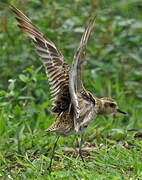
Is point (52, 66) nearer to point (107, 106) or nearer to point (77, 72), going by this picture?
point (77, 72)

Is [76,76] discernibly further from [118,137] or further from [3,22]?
[3,22]

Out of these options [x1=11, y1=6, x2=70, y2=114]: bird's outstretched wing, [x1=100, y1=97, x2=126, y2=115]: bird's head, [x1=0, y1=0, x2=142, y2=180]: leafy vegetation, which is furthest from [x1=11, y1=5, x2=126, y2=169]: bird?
[x1=100, y1=97, x2=126, y2=115]: bird's head

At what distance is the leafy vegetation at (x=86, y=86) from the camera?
532cm

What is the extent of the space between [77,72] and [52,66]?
35.3 inches

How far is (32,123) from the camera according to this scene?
23.7ft

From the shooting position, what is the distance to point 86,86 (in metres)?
7.45

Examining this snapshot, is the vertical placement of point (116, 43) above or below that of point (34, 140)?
above

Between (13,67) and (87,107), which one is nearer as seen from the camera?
(87,107)

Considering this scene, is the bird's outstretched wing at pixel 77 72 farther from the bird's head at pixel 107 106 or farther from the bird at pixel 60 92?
the bird's head at pixel 107 106

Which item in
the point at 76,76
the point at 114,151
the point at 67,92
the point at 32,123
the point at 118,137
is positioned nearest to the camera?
the point at 76,76

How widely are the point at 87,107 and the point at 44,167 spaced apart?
90 cm

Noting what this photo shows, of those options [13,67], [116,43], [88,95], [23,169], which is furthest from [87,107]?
[116,43]

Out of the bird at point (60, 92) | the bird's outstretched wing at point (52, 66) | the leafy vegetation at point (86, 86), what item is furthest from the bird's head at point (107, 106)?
the bird's outstretched wing at point (52, 66)

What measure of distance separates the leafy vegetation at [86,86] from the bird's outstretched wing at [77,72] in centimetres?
79
